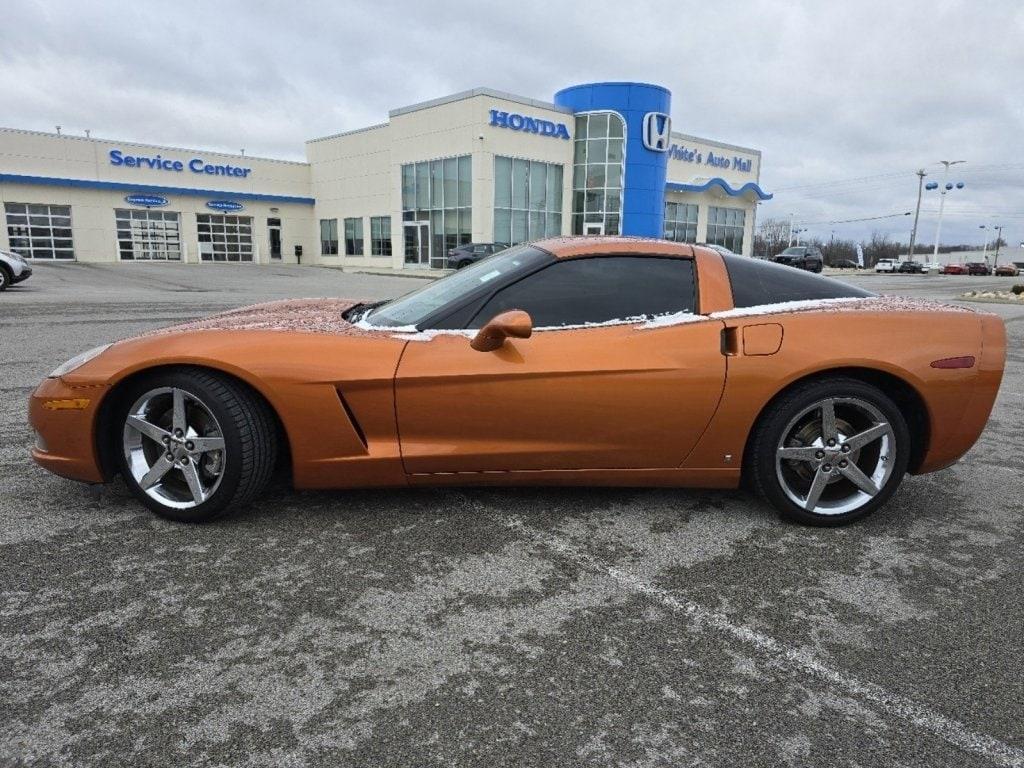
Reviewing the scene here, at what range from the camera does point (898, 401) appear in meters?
3.26

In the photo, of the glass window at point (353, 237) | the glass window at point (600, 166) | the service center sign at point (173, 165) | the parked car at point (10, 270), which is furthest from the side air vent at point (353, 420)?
the service center sign at point (173, 165)

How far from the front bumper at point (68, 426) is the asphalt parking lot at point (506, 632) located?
230 millimetres

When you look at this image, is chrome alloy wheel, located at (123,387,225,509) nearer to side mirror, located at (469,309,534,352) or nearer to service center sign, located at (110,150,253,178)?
side mirror, located at (469,309,534,352)

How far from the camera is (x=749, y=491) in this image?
11.9 ft

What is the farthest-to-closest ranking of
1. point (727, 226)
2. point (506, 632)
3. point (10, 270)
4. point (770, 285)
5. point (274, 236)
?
1. point (727, 226)
2. point (274, 236)
3. point (10, 270)
4. point (770, 285)
5. point (506, 632)

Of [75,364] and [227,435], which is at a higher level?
[75,364]

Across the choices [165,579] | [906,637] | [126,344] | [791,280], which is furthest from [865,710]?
[126,344]

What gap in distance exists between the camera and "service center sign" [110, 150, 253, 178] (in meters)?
37.3

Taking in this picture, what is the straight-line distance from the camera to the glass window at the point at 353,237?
137 ft

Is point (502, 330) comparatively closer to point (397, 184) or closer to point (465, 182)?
point (465, 182)

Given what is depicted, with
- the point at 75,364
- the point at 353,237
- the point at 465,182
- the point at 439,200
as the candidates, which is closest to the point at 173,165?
the point at 353,237

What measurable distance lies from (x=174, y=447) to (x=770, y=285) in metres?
2.82

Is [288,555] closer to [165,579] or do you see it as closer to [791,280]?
[165,579]

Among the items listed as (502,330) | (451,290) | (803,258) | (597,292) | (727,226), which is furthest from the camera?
(727,226)
